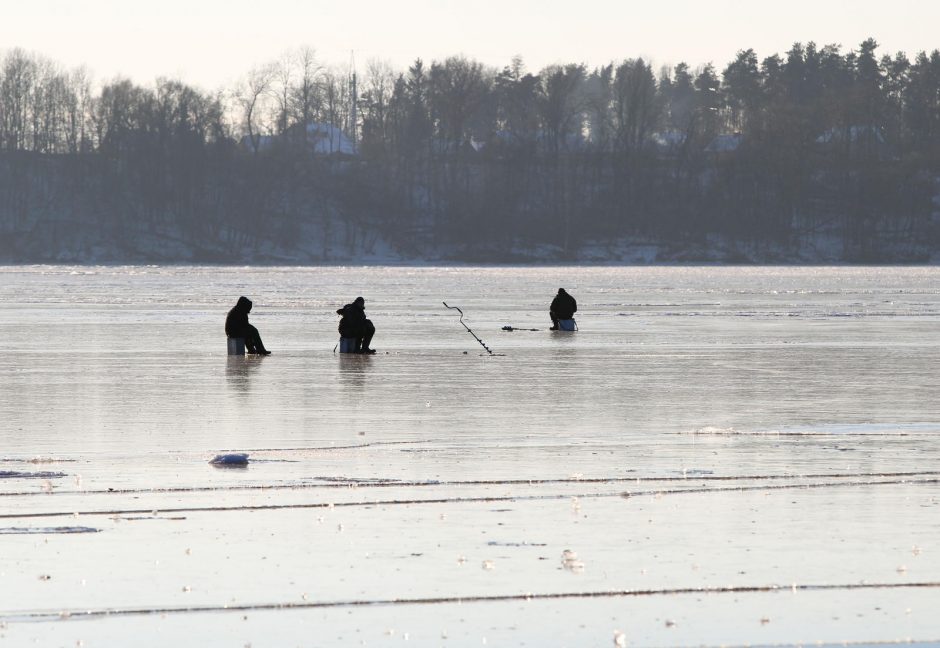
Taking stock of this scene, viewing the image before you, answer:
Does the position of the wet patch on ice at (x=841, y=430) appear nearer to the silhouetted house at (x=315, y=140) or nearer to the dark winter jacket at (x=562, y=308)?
the dark winter jacket at (x=562, y=308)

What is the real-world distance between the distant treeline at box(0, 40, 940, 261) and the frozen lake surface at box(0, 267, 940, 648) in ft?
397

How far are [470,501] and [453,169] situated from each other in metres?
152

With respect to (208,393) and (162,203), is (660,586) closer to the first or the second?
(208,393)

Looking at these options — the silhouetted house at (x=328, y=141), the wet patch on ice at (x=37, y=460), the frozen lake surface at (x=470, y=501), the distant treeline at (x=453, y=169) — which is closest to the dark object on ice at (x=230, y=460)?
the frozen lake surface at (x=470, y=501)

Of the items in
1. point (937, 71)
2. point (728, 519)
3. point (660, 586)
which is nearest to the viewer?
point (660, 586)

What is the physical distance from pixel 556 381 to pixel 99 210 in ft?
428

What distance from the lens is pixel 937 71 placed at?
575ft

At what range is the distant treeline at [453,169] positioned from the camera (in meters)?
149

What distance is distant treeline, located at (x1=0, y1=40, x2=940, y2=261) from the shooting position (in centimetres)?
14938

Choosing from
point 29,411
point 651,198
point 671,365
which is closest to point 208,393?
point 29,411

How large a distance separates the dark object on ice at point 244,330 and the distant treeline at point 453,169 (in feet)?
373

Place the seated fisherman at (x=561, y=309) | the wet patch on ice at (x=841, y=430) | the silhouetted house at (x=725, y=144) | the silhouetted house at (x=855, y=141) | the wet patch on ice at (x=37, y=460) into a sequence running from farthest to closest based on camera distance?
the silhouetted house at (x=855, y=141)
the silhouetted house at (x=725, y=144)
the seated fisherman at (x=561, y=309)
the wet patch on ice at (x=841, y=430)
the wet patch on ice at (x=37, y=460)

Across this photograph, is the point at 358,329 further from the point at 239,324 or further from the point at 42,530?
the point at 42,530

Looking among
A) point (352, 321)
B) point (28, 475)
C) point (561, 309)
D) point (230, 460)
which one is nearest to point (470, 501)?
point (230, 460)
